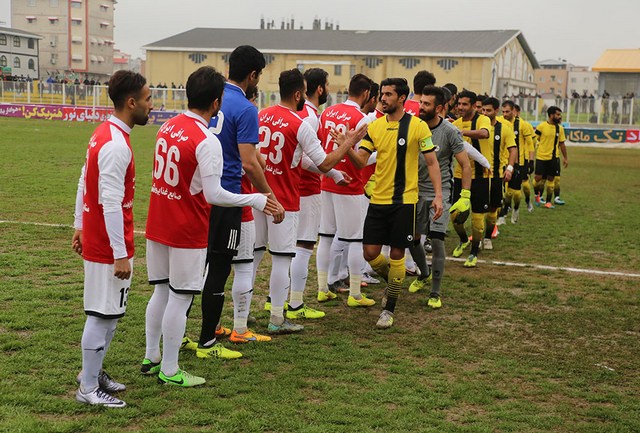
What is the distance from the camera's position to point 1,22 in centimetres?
9288

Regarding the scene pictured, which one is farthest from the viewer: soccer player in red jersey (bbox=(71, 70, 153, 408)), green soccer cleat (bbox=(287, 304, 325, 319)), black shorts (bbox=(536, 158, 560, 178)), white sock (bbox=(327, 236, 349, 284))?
black shorts (bbox=(536, 158, 560, 178))

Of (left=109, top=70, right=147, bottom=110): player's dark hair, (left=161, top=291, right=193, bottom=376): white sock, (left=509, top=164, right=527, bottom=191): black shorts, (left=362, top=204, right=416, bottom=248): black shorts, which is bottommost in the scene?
(left=161, top=291, right=193, bottom=376): white sock

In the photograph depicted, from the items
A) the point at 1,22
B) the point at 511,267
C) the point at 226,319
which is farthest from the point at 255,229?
the point at 1,22

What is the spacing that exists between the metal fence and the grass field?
32.0 meters

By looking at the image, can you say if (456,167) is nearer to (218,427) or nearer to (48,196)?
(218,427)

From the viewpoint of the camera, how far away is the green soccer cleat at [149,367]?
18.2 ft

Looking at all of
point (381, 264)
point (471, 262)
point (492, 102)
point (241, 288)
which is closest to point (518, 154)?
point (492, 102)

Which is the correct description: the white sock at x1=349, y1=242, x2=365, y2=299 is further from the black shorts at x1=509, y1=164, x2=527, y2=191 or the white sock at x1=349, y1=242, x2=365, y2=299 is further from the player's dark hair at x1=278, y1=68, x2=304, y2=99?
the black shorts at x1=509, y1=164, x2=527, y2=191

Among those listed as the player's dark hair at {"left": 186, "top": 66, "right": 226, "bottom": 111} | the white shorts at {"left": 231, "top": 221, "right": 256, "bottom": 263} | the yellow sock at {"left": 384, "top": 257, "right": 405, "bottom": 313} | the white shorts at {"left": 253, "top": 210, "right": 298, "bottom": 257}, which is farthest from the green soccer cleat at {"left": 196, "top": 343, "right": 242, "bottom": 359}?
the player's dark hair at {"left": 186, "top": 66, "right": 226, "bottom": 111}

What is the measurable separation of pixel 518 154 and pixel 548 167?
3613 millimetres

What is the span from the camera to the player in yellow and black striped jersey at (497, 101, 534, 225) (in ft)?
44.1

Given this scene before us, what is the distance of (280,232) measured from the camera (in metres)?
6.74

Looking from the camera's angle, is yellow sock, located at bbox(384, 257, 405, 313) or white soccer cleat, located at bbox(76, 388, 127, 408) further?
yellow sock, located at bbox(384, 257, 405, 313)

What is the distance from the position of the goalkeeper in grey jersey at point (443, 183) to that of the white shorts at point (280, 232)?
70.6 inches
